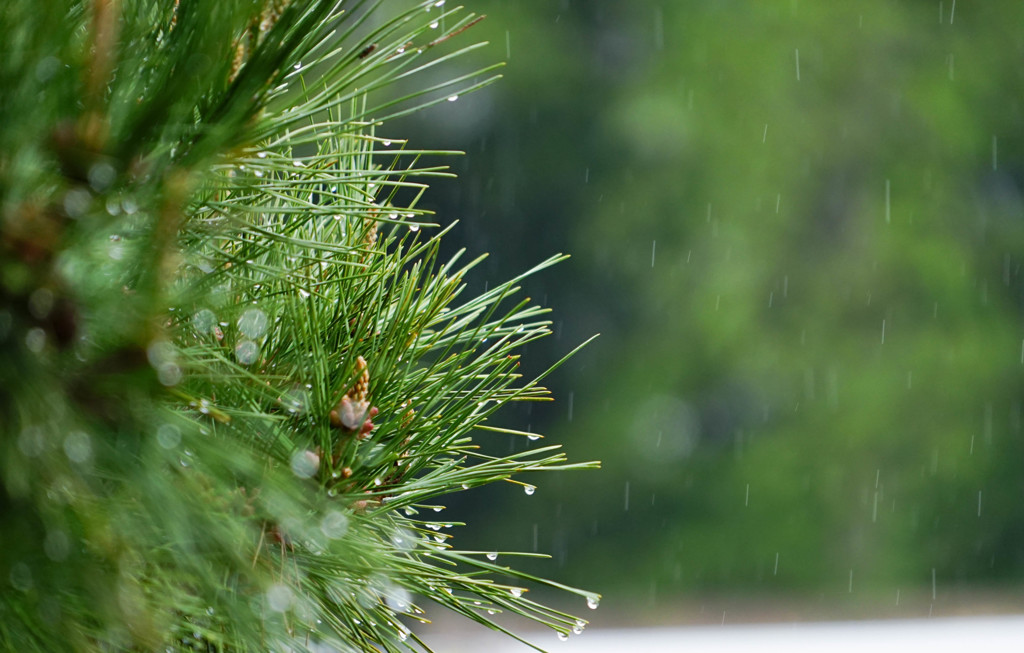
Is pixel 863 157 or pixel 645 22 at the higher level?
pixel 645 22

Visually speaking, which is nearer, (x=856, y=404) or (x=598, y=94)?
(x=856, y=404)

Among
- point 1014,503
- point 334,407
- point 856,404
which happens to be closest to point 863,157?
point 856,404

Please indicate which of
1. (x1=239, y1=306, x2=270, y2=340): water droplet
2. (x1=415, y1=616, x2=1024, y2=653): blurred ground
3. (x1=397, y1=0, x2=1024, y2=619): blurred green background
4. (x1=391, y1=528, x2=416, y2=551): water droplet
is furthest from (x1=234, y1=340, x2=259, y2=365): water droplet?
(x1=397, y1=0, x2=1024, y2=619): blurred green background

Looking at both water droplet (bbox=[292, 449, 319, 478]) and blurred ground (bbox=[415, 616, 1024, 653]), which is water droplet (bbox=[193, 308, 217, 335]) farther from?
blurred ground (bbox=[415, 616, 1024, 653])

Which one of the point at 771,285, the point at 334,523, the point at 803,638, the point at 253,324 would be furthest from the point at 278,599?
the point at 771,285

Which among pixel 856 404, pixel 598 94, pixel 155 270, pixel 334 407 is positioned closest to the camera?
pixel 155 270

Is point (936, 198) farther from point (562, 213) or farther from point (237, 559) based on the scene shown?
point (237, 559)
